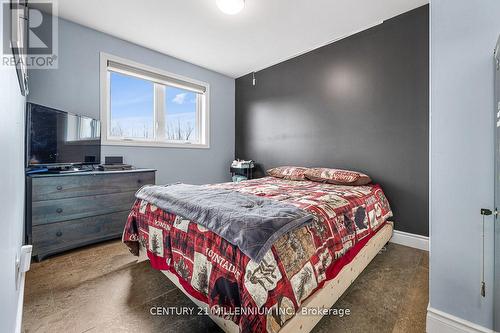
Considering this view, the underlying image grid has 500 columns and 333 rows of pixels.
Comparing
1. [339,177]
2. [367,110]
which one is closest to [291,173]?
[339,177]

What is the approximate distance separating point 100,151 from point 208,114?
6.14 ft

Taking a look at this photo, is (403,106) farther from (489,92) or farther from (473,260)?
(473,260)

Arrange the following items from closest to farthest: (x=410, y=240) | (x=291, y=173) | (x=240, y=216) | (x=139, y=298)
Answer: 1. (x=240, y=216)
2. (x=139, y=298)
3. (x=410, y=240)
4. (x=291, y=173)

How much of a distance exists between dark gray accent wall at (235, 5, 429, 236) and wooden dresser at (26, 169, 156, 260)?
95.2 inches

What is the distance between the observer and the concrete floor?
1.29 meters

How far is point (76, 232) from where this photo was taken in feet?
7.33

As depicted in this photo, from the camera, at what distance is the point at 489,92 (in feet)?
3.48

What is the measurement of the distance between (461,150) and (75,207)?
10.3 ft

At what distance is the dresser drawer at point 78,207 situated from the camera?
6.64 ft

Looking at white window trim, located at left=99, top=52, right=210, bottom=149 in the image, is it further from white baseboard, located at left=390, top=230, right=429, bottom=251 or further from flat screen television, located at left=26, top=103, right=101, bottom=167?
white baseboard, located at left=390, top=230, right=429, bottom=251

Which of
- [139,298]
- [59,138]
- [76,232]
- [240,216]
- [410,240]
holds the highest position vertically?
[59,138]

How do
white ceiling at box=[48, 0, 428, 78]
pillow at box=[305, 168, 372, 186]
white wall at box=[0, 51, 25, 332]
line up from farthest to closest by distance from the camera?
pillow at box=[305, 168, 372, 186] → white ceiling at box=[48, 0, 428, 78] → white wall at box=[0, 51, 25, 332]

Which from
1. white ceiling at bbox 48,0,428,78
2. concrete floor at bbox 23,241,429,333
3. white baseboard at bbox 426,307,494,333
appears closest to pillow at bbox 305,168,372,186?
concrete floor at bbox 23,241,429,333

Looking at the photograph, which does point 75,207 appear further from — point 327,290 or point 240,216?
point 327,290
